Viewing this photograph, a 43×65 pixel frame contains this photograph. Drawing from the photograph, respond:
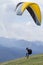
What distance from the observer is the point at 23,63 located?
51.7m

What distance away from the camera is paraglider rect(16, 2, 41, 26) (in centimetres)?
5069

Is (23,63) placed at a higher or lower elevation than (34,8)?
lower

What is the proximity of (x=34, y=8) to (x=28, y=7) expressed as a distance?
54.5 inches

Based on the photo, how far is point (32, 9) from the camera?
5331 centimetres

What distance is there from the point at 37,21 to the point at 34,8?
188 cm

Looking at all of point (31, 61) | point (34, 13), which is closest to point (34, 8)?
point (34, 13)

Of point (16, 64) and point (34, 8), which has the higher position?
point (34, 8)

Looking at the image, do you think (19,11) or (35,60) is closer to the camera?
(19,11)

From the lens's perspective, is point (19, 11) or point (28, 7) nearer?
point (19, 11)

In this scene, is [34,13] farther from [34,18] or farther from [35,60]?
[35,60]

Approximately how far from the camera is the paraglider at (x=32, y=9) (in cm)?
5069

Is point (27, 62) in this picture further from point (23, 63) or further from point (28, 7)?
point (28, 7)

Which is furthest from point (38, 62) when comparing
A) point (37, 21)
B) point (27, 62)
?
point (37, 21)

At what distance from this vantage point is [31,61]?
2071 inches
